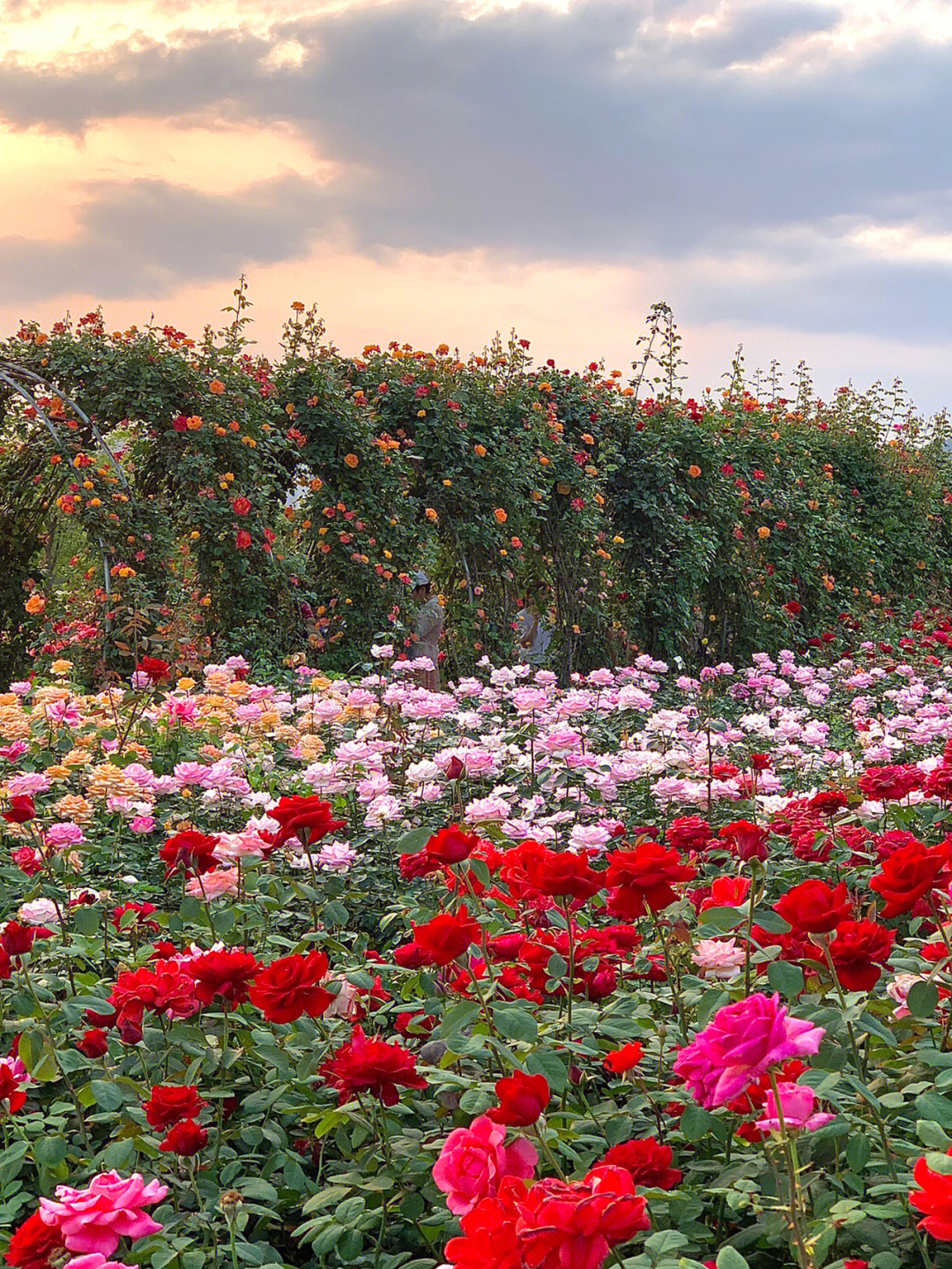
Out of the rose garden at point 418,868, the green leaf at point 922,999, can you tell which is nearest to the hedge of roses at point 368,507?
the rose garden at point 418,868

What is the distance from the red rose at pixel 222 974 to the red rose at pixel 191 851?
30cm

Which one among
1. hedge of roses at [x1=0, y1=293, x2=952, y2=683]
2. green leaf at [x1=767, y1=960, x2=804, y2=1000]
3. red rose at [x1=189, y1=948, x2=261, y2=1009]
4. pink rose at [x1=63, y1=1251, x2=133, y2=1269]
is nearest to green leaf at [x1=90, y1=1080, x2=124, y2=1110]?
red rose at [x1=189, y1=948, x2=261, y2=1009]

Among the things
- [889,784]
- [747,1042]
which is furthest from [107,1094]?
[889,784]

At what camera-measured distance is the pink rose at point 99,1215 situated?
3.13 feet

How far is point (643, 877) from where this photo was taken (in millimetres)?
1454

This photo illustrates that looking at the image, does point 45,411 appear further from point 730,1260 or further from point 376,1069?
point 730,1260

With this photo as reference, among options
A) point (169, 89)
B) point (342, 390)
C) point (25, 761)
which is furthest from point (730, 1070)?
point (342, 390)

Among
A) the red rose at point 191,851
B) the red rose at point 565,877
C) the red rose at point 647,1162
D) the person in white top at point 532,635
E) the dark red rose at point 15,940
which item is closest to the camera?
the red rose at point 647,1162

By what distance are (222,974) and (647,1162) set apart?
63cm

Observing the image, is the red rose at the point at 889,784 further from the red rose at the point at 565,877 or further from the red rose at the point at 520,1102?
the red rose at the point at 520,1102

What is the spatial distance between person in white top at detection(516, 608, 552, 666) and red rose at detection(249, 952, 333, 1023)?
23.6ft

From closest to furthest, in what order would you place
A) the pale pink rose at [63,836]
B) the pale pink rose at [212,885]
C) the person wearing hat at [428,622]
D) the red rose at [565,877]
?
1. the red rose at [565,877]
2. the pale pink rose at [212,885]
3. the pale pink rose at [63,836]
4. the person wearing hat at [428,622]

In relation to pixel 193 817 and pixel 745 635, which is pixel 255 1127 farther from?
pixel 745 635

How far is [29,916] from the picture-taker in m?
2.20
